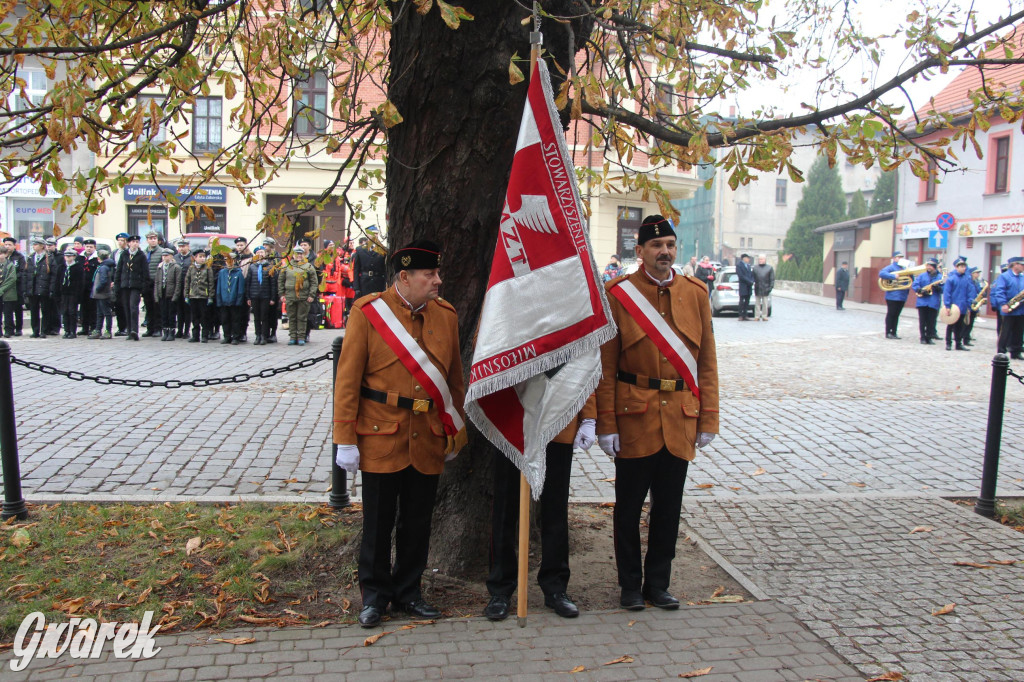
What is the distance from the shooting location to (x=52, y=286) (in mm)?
16625

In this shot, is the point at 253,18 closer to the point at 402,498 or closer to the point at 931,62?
the point at 402,498

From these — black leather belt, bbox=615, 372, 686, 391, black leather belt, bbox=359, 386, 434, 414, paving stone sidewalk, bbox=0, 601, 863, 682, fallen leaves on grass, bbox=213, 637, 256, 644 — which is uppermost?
black leather belt, bbox=615, 372, 686, 391

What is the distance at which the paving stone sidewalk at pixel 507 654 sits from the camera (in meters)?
3.79

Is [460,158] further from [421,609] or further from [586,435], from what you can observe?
[421,609]

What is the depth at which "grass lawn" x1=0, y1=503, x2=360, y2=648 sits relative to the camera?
173 inches

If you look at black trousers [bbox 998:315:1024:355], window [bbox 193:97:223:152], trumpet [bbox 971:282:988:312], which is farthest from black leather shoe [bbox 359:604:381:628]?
window [bbox 193:97:223:152]

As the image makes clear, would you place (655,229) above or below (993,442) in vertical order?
above

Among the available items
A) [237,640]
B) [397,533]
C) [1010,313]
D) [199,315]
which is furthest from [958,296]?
[237,640]

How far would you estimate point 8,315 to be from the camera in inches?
667

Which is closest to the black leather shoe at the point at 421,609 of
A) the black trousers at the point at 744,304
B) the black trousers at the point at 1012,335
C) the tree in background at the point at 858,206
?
the black trousers at the point at 1012,335

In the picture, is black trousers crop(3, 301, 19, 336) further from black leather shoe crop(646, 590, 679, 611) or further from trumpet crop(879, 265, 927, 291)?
trumpet crop(879, 265, 927, 291)

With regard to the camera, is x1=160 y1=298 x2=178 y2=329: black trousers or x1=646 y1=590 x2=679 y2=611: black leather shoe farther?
x1=160 y1=298 x2=178 y2=329: black trousers

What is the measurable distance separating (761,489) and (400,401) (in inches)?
155

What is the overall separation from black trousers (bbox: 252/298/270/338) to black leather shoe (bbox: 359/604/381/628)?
12636 mm
